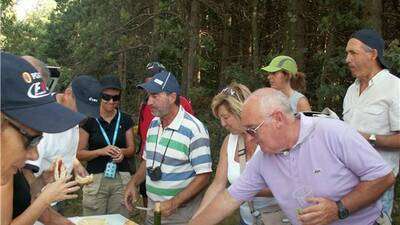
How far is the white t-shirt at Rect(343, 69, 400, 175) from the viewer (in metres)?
3.40

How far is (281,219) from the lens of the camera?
3211mm

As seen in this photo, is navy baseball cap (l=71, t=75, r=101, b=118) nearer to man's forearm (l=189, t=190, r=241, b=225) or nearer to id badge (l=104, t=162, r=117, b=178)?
id badge (l=104, t=162, r=117, b=178)

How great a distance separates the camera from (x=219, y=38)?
11625 mm

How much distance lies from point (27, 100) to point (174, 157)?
2267mm

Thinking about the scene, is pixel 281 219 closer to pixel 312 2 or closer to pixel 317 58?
pixel 317 58

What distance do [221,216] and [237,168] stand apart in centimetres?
49

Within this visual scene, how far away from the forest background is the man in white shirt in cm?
313

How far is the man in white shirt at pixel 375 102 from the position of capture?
11.1 ft

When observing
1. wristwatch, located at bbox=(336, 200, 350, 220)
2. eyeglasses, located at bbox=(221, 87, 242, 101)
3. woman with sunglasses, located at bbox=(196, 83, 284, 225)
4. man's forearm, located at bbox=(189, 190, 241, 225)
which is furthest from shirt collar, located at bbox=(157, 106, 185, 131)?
wristwatch, located at bbox=(336, 200, 350, 220)

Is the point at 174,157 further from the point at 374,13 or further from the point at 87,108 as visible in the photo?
the point at 374,13

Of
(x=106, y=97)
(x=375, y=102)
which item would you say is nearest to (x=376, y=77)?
(x=375, y=102)

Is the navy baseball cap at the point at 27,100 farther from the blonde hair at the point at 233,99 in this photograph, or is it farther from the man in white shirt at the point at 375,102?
the man in white shirt at the point at 375,102

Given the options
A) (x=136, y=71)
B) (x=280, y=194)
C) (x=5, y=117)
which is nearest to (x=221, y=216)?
(x=280, y=194)

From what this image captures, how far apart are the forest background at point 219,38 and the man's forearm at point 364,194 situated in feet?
13.6
